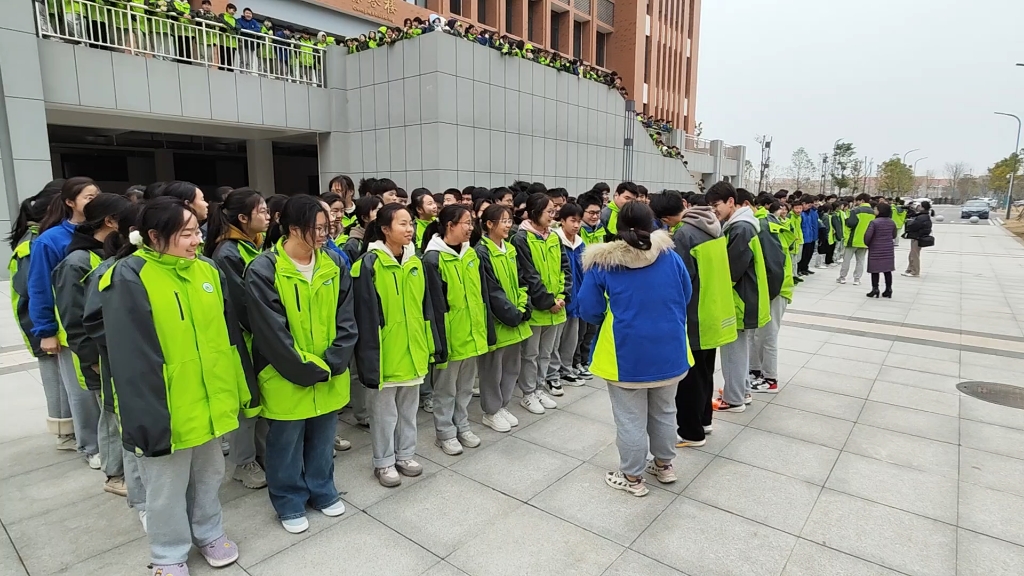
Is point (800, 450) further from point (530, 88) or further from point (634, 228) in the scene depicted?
point (530, 88)

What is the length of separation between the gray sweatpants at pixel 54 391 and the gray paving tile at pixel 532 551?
10.0 feet

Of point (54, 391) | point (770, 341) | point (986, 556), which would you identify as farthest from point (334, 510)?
point (770, 341)

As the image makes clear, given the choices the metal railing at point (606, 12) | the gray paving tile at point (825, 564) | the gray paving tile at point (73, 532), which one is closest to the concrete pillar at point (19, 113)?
the gray paving tile at point (73, 532)

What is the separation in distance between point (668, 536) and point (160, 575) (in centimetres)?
242

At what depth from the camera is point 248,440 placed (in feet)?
11.5

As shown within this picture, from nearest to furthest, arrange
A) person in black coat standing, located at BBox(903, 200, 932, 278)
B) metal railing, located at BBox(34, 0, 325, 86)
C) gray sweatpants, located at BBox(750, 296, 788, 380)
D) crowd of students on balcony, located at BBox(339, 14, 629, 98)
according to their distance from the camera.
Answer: gray sweatpants, located at BBox(750, 296, 788, 380), metal railing, located at BBox(34, 0, 325, 86), person in black coat standing, located at BBox(903, 200, 932, 278), crowd of students on balcony, located at BBox(339, 14, 629, 98)

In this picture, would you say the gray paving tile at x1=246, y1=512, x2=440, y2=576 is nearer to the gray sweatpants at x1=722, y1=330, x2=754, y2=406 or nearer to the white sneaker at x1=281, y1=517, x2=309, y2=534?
the white sneaker at x1=281, y1=517, x2=309, y2=534

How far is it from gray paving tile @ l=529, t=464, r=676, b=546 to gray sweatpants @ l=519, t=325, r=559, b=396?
49.1 inches

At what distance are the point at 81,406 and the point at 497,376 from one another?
2725mm

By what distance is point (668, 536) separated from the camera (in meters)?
2.99

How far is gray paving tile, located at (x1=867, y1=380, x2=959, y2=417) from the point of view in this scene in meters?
4.84

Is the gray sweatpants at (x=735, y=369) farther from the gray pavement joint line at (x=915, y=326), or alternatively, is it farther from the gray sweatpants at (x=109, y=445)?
the gray pavement joint line at (x=915, y=326)

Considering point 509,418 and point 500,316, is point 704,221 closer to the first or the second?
point 500,316

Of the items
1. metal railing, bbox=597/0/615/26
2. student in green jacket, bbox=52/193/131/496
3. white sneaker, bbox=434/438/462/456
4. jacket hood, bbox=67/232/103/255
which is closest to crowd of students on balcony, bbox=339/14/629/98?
student in green jacket, bbox=52/193/131/496
